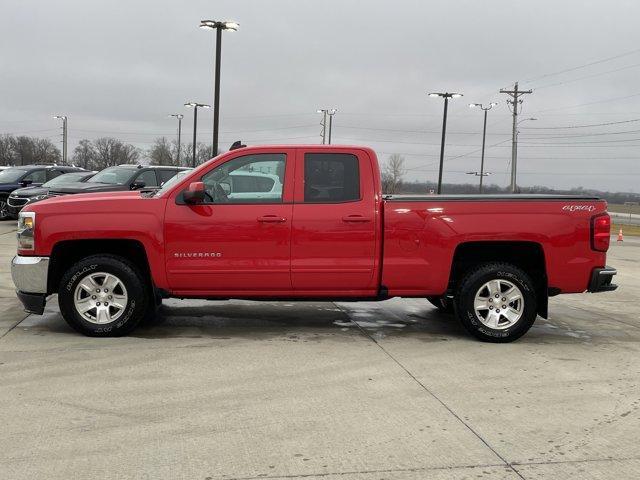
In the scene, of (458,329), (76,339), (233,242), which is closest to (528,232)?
(458,329)

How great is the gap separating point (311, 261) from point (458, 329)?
2012mm

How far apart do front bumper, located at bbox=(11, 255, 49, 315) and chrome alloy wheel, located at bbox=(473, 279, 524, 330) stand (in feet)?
13.9

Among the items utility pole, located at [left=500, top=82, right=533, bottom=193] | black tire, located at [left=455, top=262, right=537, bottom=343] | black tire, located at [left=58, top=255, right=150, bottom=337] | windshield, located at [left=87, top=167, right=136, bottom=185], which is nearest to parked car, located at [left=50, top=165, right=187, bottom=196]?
windshield, located at [left=87, top=167, right=136, bottom=185]

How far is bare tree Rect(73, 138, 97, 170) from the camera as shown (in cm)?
10738

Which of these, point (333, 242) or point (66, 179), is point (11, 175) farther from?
point (333, 242)

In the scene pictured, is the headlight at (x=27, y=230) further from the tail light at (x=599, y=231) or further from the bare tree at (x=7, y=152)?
the bare tree at (x=7, y=152)

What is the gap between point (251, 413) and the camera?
4328 millimetres

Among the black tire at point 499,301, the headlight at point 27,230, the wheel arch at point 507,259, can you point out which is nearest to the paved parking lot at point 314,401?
the black tire at point 499,301

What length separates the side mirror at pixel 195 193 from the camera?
6.02 meters

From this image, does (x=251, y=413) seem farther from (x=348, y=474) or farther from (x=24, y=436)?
(x=24, y=436)

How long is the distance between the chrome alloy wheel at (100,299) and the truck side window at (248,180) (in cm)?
126

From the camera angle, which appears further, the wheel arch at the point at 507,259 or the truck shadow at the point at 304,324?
the truck shadow at the point at 304,324

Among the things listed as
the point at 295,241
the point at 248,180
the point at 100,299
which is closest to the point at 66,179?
the point at 100,299

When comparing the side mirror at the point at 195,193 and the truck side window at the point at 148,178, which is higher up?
the truck side window at the point at 148,178
